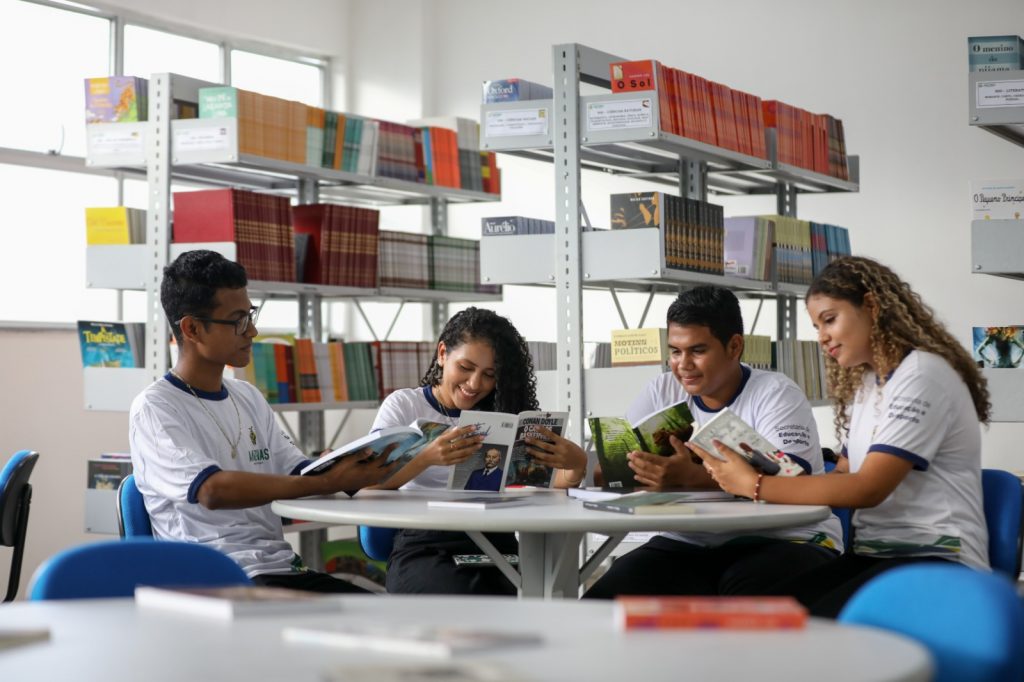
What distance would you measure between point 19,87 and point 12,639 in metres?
5.34

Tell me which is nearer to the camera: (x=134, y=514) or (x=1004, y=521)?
(x=1004, y=521)

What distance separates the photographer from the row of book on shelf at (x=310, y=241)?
493cm

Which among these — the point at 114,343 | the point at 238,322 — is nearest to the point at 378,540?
the point at 238,322

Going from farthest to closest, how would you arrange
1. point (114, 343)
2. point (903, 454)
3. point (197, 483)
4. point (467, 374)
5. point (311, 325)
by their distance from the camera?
point (311, 325)
point (114, 343)
point (467, 374)
point (197, 483)
point (903, 454)

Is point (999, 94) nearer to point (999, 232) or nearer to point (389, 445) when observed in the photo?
point (999, 232)

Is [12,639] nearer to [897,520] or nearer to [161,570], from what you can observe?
[161,570]

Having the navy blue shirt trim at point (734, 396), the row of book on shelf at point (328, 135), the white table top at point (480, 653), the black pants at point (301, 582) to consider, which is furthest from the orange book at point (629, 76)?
the white table top at point (480, 653)

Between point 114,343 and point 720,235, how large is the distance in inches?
92.4

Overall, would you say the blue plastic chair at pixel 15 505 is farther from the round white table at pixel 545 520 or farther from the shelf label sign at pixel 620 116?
the shelf label sign at pixel 620 116

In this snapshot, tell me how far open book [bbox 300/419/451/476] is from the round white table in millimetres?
85

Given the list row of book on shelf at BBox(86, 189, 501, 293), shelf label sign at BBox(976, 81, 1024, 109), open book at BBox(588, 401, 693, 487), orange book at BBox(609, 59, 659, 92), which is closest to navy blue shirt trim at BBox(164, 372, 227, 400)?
open book at BBox(588, 401, 693, 487)

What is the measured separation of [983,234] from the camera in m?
4.29

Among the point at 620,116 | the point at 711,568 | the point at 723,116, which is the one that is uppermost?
the point at 723,116

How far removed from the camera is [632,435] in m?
2.93
